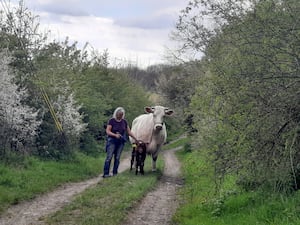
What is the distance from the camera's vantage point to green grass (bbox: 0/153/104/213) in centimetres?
1103

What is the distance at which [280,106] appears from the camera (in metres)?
8.11

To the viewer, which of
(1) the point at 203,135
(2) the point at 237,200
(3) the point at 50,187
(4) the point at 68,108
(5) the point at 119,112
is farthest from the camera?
(4) the point at 68,108

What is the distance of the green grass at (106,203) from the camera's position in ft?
28.6

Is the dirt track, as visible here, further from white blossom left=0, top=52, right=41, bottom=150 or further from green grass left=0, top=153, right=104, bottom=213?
white blossom left=0, top=52, right=41, bottom=150

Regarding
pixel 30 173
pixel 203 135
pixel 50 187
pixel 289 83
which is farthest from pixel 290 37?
pixel 30 173

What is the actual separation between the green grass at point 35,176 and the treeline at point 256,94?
4.63m

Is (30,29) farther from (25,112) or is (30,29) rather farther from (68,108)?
(25,112)

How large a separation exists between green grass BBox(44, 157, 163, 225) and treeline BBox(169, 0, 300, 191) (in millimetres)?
2175

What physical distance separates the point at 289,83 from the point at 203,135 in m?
1.92

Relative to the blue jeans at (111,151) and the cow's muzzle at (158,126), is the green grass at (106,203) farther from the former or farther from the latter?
the cow's muzzle at (158,126)

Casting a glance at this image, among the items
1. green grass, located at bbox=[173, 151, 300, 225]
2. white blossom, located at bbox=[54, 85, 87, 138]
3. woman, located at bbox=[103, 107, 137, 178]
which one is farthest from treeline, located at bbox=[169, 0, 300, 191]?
white blossom, located at bbox=[54, 85, 87, 138]

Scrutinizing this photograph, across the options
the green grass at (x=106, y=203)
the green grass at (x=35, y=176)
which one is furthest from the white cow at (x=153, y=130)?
the green grass at (x=106, y=203)

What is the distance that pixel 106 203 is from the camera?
10.3m

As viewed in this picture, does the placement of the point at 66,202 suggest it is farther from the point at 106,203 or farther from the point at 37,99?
the point at 37,99
